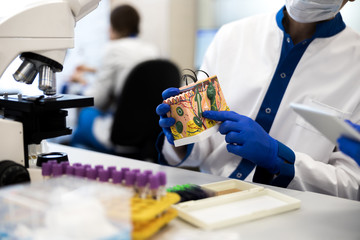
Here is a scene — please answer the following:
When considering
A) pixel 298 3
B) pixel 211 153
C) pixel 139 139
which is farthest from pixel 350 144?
pixel 139 139

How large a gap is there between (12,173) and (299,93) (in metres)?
0.85

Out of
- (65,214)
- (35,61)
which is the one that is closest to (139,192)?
(65,214)

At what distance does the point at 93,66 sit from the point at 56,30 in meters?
2.53

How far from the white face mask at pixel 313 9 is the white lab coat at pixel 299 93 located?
105 mm

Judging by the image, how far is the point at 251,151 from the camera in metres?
0.99

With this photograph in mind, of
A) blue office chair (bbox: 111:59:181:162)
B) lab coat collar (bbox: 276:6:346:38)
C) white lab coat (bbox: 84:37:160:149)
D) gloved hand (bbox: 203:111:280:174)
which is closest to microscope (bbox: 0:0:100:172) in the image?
gloved hand (bbox: 203:111:280:174)

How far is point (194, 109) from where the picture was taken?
36.5 inches

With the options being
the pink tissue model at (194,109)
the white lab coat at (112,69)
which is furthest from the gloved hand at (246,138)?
the white lab coat at (112,69)

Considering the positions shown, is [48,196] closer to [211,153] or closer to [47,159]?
[47,159]

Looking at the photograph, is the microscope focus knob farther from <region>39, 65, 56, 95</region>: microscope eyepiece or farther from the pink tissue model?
the pink tissue model

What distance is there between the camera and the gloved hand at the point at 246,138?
97 cm

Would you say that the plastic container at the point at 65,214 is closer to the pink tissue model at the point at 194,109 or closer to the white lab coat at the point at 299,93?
the pink tissue model at the point at 194,109

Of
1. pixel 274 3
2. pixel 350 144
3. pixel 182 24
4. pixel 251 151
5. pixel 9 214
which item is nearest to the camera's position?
pixel 9 214

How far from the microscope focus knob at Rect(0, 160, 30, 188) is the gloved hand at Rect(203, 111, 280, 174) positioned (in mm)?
426
